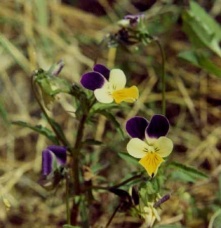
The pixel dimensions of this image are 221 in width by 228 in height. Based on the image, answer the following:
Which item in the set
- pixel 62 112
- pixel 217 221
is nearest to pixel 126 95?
pixel 217 221

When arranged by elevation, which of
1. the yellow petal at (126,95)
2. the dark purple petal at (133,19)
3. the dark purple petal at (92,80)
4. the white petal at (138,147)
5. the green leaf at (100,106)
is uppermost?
the dark purple petal at (133,19)

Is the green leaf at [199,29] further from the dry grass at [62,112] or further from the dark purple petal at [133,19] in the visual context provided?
the dark purple petal at [133,19]

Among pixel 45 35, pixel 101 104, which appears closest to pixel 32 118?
pixel 45 35

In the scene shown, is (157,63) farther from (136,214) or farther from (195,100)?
(136,214)

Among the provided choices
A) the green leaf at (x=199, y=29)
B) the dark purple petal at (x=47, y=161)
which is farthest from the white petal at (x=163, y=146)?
the green leaf at (x=199, y=29)

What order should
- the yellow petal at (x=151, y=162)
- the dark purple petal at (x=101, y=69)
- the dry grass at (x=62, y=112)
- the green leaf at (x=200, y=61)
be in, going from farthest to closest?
the dry grass at (x=62, y=112) → the green leaf at (x=200, y=61) → the dark purple petal at (x=101, y=69) → the yellow petal at (x=151, y=162)
